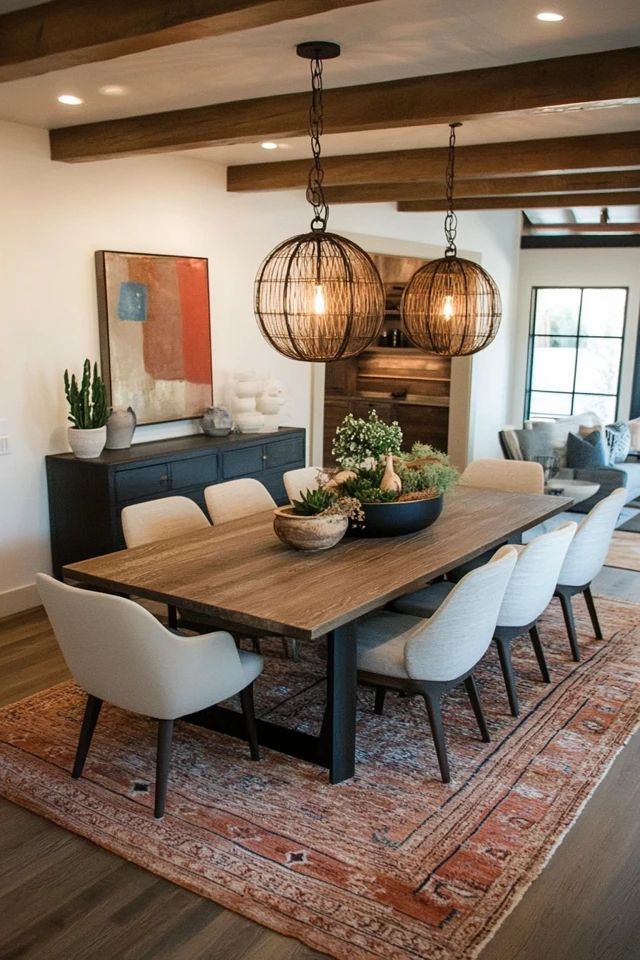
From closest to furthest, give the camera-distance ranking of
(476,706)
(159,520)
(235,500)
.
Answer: (476,706) < (159,520) < (235,500)

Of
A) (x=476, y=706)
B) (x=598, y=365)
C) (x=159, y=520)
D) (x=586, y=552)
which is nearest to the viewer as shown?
(x=476, y=706)

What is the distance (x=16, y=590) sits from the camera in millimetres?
5062

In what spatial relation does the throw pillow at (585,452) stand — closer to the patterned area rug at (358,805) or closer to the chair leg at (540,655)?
the patterned area rug at (358,805)

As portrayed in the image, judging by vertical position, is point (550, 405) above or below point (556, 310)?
below

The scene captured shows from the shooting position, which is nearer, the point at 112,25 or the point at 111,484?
the point at 112,25

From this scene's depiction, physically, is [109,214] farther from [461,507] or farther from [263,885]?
[263,885]

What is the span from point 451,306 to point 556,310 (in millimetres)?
6952

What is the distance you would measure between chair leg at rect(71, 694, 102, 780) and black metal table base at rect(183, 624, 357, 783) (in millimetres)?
553

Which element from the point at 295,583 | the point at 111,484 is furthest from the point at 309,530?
the point at 111,484

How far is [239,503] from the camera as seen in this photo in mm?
4570

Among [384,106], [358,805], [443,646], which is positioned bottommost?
[358,805]

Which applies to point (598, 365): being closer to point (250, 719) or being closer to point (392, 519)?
point (392, 519)

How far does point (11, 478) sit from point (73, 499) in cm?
36

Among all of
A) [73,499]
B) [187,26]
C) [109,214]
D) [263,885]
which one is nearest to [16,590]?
[73,499]
